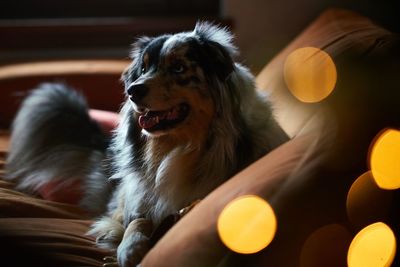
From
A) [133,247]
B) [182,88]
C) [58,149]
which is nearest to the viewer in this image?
[133,247]

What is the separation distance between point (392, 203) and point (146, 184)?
2.26 ft

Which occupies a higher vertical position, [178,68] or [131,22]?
[178,68]

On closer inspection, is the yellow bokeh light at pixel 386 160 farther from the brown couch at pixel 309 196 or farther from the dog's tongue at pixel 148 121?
the dog's tongue at pixel 148 121

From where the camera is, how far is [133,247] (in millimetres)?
1281

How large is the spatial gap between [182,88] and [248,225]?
0.54 metres

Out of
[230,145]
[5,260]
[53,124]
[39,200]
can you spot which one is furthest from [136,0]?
[5,260]

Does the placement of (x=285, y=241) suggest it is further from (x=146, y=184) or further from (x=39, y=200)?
(x=39, y=200)

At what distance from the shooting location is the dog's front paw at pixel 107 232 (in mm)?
1412

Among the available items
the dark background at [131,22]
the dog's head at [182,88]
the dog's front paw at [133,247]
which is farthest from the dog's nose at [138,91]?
the dark background at [131,22]

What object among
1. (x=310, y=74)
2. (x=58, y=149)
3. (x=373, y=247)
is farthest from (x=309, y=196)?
(x=58, y=149)

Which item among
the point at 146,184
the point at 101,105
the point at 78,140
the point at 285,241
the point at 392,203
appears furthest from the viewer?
the point at 101,105

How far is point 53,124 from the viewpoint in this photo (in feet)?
6.39

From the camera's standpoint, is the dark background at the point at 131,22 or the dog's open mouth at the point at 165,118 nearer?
the dog's open mouth at the point at 165,118

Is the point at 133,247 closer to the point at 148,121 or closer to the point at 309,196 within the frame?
the point at 148,121
